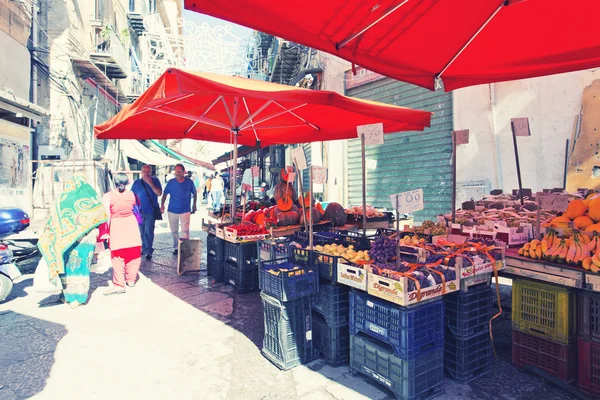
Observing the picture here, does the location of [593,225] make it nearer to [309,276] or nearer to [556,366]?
[556,366]

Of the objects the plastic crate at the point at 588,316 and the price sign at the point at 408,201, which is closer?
the plastic crate at the point at 588,316

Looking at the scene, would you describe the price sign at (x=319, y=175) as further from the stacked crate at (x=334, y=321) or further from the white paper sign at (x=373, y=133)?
the stacked crate at (x=334, y=321)

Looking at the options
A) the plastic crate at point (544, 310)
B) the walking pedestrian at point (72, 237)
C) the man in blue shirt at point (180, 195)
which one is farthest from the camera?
the man in blue shirt at point (180, 195)

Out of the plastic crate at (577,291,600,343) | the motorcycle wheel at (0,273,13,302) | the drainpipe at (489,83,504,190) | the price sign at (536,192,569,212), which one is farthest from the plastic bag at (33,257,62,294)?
the drainpipe at (489,83,504,190)

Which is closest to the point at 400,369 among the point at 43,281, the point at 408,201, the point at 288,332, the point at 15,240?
the point at 288,332

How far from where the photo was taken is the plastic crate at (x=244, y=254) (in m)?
5.85

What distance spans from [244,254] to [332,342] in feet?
8.67

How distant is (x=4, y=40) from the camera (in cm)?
1160

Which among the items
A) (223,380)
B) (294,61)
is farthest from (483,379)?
(294,61)

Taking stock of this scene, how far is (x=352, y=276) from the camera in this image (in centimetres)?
327

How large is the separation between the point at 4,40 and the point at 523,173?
14.9 meters

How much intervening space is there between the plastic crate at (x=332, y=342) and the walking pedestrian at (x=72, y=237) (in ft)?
Result: 11.7

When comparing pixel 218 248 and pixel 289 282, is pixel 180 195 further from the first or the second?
pixel 289 282

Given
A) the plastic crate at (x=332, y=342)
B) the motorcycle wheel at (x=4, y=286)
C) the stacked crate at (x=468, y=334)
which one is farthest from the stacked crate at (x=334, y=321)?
the motorcycle wheel at (x=4, y=286)
